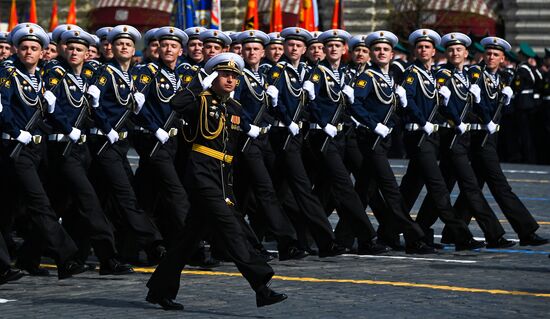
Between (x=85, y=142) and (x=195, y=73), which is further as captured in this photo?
(x=195, y=73)

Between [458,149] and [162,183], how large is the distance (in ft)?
9.36

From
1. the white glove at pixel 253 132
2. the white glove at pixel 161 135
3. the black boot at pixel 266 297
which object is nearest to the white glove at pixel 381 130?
the white glove at pixel 253 132

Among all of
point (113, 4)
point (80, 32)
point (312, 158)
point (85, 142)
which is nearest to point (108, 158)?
point (85, 142)

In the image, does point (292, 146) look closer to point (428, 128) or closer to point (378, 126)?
point (378, 126)

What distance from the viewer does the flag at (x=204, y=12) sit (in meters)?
22.2

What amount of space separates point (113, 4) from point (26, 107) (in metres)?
26.0

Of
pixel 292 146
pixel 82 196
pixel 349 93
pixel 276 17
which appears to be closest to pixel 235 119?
pixel 82 196

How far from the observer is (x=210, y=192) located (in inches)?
420

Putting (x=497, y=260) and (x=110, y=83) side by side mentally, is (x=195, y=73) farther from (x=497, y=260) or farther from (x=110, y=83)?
(x=497, y=260)

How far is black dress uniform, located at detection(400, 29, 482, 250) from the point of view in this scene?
14.2 meters

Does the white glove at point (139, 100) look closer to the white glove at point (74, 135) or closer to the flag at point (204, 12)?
the white glove at point (74, 135)

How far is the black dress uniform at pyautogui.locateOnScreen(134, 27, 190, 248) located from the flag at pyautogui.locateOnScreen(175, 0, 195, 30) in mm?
8567

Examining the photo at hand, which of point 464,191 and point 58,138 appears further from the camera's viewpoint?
point 464,191

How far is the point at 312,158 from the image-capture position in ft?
47.2
